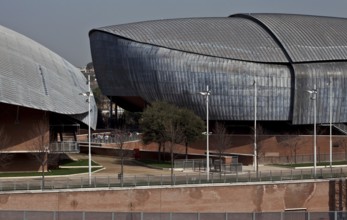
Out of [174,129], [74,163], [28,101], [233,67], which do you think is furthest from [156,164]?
[233,67]

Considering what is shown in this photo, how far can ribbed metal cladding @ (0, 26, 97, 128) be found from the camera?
197 feet

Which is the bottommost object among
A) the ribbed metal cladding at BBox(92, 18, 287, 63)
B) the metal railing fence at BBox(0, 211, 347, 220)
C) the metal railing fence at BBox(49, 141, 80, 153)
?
the metal railing fence at BBox(0, 211, 347, 220)

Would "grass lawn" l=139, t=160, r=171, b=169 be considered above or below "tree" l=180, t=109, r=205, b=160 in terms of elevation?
below

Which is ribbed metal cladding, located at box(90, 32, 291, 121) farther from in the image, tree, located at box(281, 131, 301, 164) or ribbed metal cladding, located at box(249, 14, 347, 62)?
tree, located at box(281, 131, 301, 164)

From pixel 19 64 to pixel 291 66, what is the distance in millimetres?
44463

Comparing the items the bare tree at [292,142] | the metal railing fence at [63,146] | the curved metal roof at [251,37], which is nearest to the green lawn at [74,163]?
the metal railing fence at [63,146]

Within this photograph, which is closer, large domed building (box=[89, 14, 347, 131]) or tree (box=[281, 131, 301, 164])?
tree (box=[281, 131, 301, 164])

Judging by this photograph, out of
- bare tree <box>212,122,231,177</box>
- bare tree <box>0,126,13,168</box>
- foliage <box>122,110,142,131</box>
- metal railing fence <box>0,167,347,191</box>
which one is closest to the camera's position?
metal railing fence <box>0,167,347,191</box>

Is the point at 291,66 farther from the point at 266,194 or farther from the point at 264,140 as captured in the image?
the point at 266,194

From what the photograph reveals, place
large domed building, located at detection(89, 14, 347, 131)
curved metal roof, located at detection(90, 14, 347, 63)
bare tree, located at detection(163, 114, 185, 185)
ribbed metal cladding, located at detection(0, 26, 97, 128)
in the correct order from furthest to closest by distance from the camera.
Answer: curved metal roof, located at detection(90, 14, 347, 63) → large domed building, located at detection(89, 14, 347, 131) → bare tree, located at detection(163, 114, 185, 185) → ribbed metal cladding, located at detection(0, 26, 97, 128)

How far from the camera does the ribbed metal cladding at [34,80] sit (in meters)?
59.9

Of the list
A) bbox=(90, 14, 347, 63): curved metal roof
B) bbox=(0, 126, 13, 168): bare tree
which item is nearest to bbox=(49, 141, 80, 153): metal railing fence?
bbox=(0, 126, 13, 168): bare tree

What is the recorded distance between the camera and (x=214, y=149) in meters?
87.4

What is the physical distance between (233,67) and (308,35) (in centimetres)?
1418
